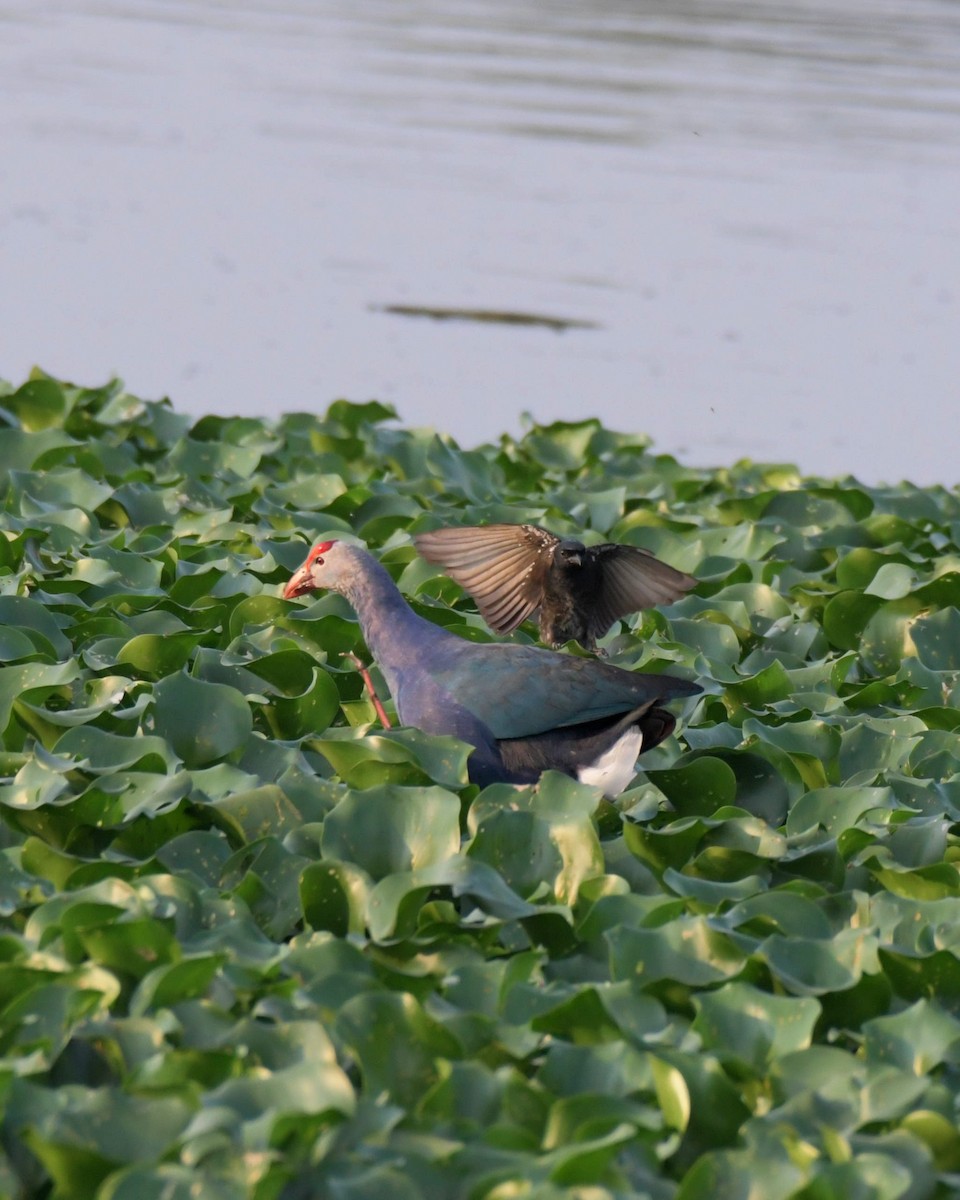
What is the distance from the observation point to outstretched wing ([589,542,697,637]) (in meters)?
4.64

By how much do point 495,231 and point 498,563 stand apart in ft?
34.1

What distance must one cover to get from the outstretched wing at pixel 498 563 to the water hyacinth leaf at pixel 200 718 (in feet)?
3.19

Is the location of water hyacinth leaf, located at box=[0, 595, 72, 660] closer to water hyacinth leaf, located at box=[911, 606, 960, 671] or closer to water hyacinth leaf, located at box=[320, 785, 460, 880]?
water hyacinth leaf, located at box=[320, 785, 460, 880]

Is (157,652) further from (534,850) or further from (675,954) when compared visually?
(675,954)

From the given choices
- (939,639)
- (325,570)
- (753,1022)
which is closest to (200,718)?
(325,570)

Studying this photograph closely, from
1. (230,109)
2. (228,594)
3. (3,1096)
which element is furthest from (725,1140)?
(230,109)

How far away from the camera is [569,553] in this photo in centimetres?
461

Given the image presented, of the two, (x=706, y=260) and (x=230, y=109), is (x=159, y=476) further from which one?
(x=230, y=109)

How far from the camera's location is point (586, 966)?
3125mm

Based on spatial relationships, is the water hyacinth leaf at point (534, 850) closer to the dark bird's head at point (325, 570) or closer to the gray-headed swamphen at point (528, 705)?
the gray-headed swamphen at point (528, 705)

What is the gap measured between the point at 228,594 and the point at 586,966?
6.52 feet

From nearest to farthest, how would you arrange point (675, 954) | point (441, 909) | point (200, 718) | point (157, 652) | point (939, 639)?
1. point (675, 954)
2. point (441, 909)
3. point (200, 718)
4. point (157, 652)
5. point (939, 639)

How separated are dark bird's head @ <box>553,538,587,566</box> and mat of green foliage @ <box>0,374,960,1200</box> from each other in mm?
293

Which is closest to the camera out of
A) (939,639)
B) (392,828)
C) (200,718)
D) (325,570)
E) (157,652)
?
(392,828)
